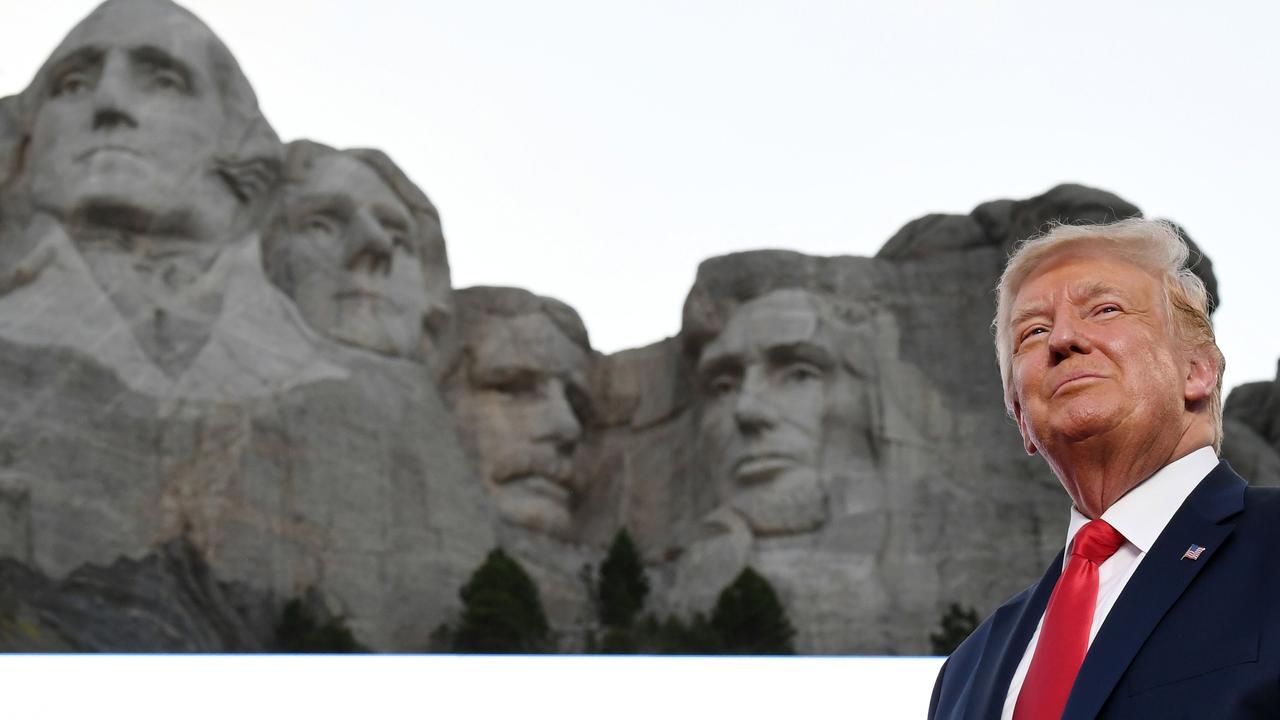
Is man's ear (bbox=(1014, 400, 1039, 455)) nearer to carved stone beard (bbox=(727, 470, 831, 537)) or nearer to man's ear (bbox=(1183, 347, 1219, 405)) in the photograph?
man's ear (bbox=(1183, 347, 1219, 405))

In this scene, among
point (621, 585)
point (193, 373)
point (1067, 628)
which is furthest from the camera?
point (621, 585)

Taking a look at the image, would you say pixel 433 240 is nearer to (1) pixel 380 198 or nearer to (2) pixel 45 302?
(1) pixel 380 198

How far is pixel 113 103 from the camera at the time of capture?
10109 mm

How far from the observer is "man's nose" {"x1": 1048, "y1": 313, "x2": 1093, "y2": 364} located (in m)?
1.36

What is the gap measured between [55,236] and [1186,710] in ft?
31.3

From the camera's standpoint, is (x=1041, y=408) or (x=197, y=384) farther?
(x=197, y=384)

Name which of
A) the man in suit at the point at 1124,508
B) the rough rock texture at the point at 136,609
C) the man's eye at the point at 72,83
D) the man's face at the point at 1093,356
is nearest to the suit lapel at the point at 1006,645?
the man in suit at the point at 1124,508

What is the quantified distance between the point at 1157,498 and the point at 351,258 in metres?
9.83

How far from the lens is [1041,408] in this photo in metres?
1.36

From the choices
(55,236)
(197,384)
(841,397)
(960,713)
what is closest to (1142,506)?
(960,713)

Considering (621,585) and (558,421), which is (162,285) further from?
(621,585)

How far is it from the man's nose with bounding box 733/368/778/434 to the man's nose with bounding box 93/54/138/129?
4.07 m

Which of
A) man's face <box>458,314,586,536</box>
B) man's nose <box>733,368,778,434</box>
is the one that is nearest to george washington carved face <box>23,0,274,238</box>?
man's face <box>458,314,586,536</box>

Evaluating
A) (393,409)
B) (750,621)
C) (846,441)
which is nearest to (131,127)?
(393,409)
